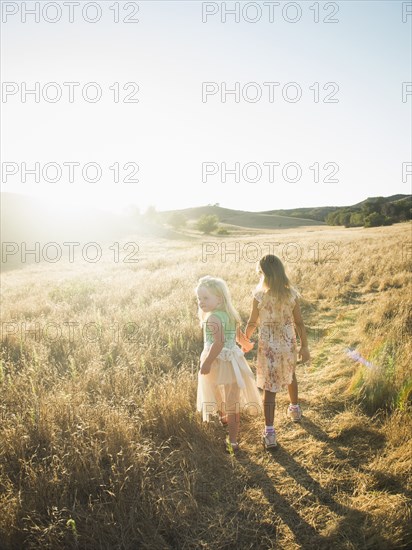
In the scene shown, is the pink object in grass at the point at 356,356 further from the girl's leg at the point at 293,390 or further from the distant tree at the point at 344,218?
the distant tree at the point at 344,218

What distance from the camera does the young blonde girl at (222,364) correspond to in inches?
137

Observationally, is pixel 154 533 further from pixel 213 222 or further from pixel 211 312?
pixel 213 222

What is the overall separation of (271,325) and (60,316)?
632cm

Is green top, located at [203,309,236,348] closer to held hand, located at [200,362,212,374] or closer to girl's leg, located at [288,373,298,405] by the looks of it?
held hand, located at [200,362,212,374]

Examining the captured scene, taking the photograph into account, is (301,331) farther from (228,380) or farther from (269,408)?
(228,380)

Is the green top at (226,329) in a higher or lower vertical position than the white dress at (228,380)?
higher

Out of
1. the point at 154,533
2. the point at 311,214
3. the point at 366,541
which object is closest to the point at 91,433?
the point at 154,533

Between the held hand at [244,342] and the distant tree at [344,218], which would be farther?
the distant tree at [344,218]

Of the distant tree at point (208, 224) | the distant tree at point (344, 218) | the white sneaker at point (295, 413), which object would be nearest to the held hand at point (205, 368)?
the white sneaker at point (295, 413)

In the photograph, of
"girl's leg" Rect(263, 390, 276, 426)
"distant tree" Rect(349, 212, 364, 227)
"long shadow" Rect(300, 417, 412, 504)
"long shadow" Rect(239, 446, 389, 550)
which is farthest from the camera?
"distant tree" Rect(349, 212, 364, 227)

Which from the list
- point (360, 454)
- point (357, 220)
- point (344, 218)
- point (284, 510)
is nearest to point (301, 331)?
point (360, 454)

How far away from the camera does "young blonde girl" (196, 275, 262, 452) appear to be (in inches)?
137

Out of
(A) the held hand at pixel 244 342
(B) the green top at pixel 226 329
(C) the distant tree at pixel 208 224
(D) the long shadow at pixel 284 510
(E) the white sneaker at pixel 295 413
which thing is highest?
(C) the distant tree at pixel 208 224

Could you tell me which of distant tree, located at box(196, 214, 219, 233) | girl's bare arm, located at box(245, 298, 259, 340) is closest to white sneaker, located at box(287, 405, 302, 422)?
girl's bare arm, located at box(245, 298, 259, 340)
